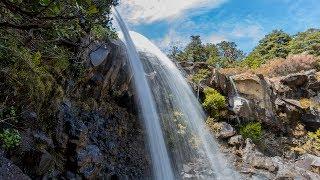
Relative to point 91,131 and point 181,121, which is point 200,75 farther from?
point 91,131

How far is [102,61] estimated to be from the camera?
42.6ft

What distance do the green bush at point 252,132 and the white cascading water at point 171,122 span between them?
200 cm

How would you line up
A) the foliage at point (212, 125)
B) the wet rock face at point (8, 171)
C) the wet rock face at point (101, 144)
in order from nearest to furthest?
the wet rock face at point (8, 171), the wet rock face at point (101, 144), the foliage at point (212, 125)

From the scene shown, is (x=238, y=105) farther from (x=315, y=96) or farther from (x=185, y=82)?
(x=315, y=96)

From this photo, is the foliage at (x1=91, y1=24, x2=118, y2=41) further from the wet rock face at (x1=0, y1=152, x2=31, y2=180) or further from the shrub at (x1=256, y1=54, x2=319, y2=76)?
the shrub at (x1=256, y1=54, x2=319, y2=76)

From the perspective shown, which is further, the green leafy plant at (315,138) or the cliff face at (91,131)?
the green leafy plant at (315,138)

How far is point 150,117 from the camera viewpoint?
15.5 m

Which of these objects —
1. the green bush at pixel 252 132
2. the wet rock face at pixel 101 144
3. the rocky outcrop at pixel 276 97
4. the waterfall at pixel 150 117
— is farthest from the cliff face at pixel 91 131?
the rocky outcrop at pixel 276 97

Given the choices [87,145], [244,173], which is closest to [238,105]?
[244,173]

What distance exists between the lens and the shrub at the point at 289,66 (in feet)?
98.0

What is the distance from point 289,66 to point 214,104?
13.5m

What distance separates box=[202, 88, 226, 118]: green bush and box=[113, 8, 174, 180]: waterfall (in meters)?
4.07

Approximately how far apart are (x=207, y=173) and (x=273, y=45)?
106 feet

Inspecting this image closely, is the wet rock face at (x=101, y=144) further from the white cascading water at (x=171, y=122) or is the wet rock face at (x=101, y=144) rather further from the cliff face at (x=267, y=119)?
the cliff face at (x=267, y=119)
